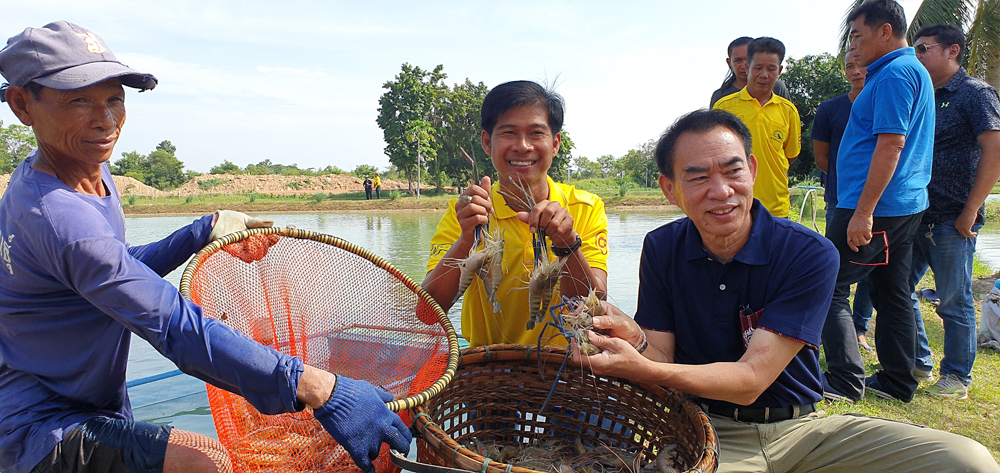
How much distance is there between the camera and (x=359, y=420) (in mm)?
1702

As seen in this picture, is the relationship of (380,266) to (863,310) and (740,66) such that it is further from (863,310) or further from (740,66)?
(863,310)

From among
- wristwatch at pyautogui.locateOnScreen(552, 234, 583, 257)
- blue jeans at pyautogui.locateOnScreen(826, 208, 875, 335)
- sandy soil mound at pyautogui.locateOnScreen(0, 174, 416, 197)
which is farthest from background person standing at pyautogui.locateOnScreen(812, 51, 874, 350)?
sandy soil mound at pyautogui.locateOnScreen(0, 174, 416, 197)

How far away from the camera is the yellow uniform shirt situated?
294cm

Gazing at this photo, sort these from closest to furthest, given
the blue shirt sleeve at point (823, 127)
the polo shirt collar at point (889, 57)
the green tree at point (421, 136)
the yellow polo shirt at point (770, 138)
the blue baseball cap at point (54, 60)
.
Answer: the blue baseball cap at point (54, 60) → the polo shirt collar at point (889, 57) → the blue shirt sleeve at point (823, 127) → the yellow polo shirt at point (770, 138) → the green tree at point (421, 136)

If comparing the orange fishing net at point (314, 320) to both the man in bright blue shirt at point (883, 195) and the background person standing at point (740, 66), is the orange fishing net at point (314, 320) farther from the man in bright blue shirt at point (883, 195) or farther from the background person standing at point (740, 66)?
the background person standing at point (740, 66)

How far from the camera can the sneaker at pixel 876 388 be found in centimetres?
390

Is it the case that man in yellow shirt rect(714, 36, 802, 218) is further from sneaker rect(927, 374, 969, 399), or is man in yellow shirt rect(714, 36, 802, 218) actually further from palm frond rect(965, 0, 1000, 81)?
palm frond rect(965, 0, 1000, 81)

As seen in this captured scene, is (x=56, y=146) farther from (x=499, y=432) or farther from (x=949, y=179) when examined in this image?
(x=949, y=179)

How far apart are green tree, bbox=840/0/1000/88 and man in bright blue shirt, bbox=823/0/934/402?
843 centimetres

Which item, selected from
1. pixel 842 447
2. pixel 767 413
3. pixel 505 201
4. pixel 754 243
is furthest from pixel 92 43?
pixel 842 447

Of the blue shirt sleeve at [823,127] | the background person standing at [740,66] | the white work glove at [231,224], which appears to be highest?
the background person standing at [740,66]

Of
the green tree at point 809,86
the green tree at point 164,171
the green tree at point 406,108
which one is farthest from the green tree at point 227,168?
the green tree at point 809,86

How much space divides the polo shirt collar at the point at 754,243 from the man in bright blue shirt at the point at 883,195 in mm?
1747

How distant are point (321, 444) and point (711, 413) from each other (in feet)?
5.27
